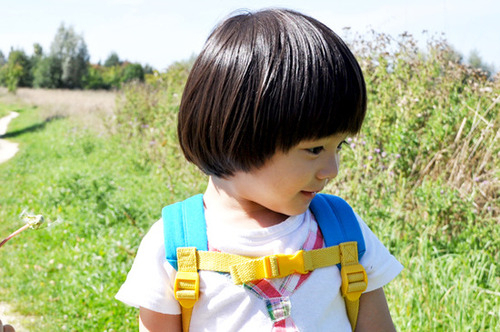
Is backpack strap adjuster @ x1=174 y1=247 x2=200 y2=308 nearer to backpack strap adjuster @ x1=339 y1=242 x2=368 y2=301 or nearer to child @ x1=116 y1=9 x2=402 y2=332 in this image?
child @ x1=116 y1=9 x2=402 y2=332

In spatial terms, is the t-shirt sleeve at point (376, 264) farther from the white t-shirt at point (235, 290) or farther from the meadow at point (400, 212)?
the meadow at point (400, 212)

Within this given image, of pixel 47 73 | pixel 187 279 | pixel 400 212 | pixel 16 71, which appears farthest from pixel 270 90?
pixel 47 73

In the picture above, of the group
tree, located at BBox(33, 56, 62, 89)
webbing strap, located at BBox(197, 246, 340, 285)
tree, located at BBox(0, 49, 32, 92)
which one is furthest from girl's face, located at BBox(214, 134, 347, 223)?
tree, located at BBox(33, 56, 62, 89)

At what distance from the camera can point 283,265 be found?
1264 mm

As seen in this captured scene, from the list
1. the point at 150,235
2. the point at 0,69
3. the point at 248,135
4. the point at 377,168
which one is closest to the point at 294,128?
the point at 248,135

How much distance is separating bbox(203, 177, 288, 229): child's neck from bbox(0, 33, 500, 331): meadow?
131cm

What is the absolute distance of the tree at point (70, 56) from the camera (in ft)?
130

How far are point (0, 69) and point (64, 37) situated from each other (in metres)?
5.93

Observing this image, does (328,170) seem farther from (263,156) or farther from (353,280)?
(353,280)

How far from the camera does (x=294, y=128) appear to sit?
1179 mm

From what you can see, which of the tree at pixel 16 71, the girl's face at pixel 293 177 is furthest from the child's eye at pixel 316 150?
the tree at pixel 16 71

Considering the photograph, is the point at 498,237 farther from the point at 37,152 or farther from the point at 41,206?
the point at 37,152

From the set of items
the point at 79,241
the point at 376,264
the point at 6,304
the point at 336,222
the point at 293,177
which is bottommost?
the point at 6,304

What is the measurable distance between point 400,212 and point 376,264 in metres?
1.92
